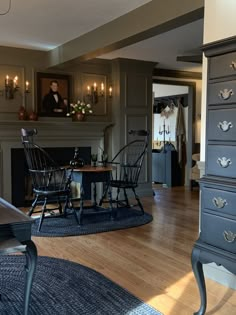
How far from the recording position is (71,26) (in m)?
4.33

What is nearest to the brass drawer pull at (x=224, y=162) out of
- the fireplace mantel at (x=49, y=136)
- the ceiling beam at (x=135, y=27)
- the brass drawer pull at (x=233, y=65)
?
the brass drawer pull at (x=233, y=65)

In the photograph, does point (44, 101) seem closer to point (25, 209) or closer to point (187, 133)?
point (25, 209)

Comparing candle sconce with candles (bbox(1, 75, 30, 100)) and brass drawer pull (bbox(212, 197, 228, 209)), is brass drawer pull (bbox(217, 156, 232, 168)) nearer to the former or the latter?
brass drawer pull (bbox(212, 197, 228, 209))

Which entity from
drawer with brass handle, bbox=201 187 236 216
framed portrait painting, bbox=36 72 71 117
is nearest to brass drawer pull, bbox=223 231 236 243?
drawer with brass handle, bbox=201 187 236 216

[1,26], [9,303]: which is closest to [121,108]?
[1,26]

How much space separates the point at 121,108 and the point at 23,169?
197 centimetres

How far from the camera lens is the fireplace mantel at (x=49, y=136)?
5544 mm

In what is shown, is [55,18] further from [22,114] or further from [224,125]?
[224,125]

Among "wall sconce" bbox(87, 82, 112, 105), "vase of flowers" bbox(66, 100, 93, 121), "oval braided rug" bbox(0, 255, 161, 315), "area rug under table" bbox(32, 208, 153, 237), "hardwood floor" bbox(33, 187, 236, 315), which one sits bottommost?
"hardwood floor" bbox(33, 187, 236, 315)

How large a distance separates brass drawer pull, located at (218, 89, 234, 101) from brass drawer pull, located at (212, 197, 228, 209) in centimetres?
58

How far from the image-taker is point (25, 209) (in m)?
5.55

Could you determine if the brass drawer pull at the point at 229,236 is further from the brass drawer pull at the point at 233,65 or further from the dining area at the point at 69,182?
the dining area at the point at 69,182

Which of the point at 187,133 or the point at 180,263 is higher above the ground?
the point at 187,133

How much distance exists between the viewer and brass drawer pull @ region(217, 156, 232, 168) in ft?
6.94
